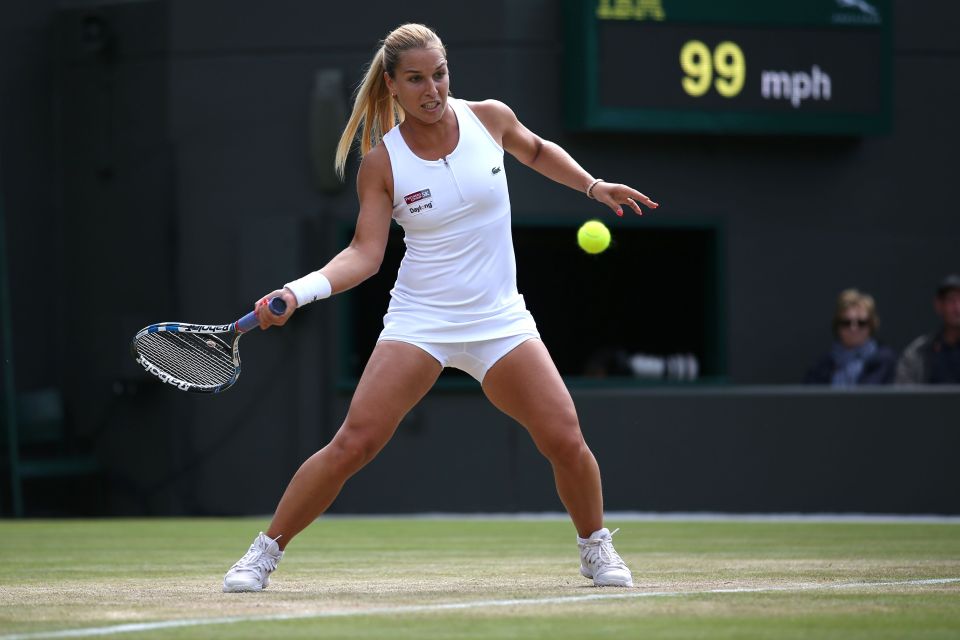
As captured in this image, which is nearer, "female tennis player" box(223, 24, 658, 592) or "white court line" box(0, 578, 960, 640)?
"white court line" box(0, 578, 960, 640)

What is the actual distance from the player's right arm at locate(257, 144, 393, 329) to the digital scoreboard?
20.9ft

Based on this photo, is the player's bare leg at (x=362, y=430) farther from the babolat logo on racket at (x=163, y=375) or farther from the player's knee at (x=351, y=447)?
the babolat logo on racket at (x=163, y=375)

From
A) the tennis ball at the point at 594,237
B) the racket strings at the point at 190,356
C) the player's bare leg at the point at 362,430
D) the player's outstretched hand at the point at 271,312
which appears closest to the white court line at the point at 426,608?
the player's bare leg at the point at 362,430

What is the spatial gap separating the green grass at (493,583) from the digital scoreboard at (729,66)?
11.3ft

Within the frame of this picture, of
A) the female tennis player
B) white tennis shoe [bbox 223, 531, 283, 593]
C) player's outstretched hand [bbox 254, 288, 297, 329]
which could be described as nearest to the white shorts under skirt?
the female tennis player

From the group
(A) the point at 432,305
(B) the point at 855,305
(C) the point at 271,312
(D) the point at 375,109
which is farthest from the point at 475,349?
(B) the point at 855,305

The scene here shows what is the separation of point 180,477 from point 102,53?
138 inches

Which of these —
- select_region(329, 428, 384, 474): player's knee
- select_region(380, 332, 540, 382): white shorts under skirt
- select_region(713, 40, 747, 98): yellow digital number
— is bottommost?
select_region(329, 428, 384, 474): player's knee

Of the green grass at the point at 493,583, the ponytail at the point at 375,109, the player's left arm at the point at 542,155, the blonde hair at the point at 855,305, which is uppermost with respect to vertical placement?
the ponytail at the point at 375,109

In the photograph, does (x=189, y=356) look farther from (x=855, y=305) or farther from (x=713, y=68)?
(x=713, y=68)

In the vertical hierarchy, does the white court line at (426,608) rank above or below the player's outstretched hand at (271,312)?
below

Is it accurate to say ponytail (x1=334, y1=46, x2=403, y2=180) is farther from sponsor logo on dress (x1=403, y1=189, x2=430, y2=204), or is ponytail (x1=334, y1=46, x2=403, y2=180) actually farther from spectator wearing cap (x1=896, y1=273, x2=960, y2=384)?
spectator wearing cap (x1=896, y1=273, x2=960, y2=384)

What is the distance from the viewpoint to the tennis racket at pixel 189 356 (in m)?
5.75

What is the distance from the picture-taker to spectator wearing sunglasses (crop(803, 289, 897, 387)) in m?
11.7
